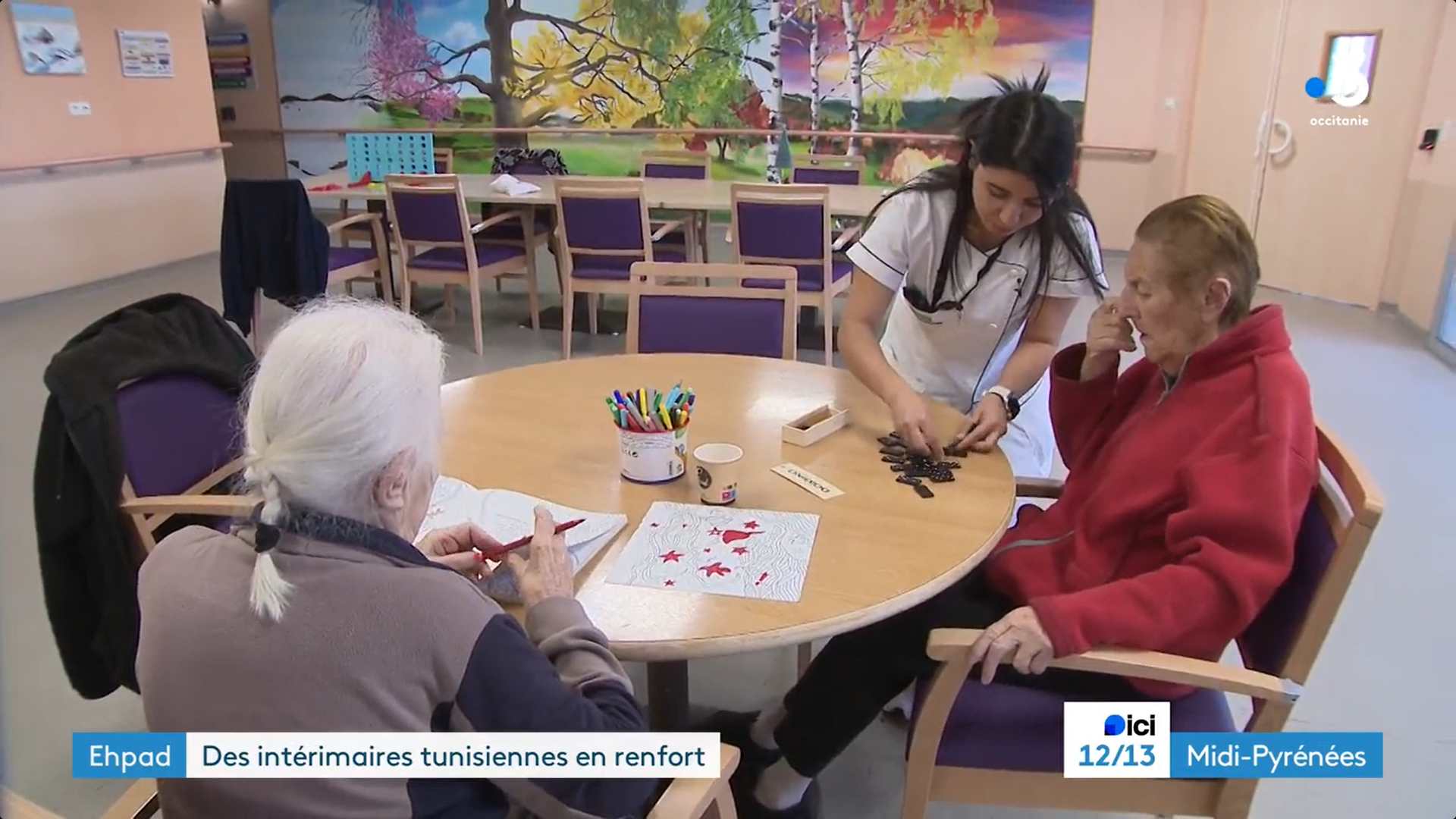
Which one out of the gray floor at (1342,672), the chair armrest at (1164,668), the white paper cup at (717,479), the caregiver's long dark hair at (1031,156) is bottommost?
the gray floor at (1342,672)

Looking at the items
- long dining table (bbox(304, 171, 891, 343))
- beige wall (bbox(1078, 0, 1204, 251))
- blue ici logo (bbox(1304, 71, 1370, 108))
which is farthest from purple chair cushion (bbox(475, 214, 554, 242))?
blue ici logo (bbox(1304, 71, 1370, 108))

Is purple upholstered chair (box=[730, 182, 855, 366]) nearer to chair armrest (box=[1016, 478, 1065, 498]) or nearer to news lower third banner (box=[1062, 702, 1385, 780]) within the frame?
chair armrest (box=[1016, 478, 1065, 498])

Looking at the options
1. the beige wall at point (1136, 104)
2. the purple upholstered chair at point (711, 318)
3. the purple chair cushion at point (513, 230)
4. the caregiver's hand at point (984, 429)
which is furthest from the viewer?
the beige wall at point (1136, 104)

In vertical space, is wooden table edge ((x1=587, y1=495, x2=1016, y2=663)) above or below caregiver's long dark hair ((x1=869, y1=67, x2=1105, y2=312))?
below

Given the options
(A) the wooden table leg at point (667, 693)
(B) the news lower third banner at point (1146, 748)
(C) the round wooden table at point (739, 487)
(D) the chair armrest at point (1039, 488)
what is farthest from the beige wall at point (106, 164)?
(B) the news lower third banner at point (1146, 748)

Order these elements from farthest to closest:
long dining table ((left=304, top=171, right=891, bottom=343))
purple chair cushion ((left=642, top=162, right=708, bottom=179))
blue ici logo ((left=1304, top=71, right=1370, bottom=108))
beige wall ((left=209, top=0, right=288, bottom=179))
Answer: beige wall ((left=209, top=0, right=288, bottom=179)) → purple chair cushion ((left=642, top=162, right=708, bottom=179)) → blue ici logo ((left=1304, top=71, right=1370, bottom=108)) → long dining table ((left=304, top=171, right=891, bottom=343))

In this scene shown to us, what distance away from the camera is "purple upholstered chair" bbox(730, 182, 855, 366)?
4.17 meters

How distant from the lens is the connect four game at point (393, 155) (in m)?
5.95

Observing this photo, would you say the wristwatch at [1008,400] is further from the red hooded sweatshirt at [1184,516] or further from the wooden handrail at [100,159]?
the wooden handrail at [100,159]

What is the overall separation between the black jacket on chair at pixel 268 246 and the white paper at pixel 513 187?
42.2 inches

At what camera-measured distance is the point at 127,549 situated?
63.9 inches

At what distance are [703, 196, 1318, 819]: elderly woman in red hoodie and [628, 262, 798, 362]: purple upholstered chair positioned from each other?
0.81 metres

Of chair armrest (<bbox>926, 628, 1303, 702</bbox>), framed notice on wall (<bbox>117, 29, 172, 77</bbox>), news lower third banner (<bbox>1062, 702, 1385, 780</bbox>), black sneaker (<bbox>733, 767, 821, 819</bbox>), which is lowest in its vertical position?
black sneaker (<bbox>733, 767, 821, 819</bbox>)

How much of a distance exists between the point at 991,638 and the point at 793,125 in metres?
6.97
